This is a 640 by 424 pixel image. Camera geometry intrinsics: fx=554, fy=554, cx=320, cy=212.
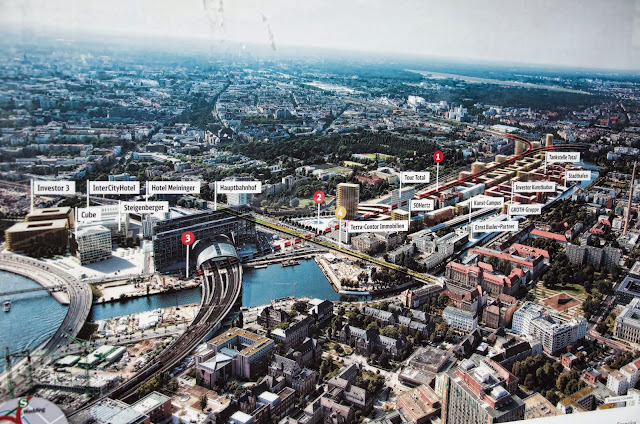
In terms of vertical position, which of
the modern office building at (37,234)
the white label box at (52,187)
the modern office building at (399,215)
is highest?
the white label box at (52,187)

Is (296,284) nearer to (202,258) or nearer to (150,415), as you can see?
(202,258)

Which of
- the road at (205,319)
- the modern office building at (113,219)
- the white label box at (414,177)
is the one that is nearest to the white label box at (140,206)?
the modern office building at (113,219)

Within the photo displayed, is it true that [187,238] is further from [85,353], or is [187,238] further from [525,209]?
[525,209]

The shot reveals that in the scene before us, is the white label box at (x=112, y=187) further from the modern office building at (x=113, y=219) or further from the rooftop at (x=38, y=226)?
the rooftop at (x=38, y=226)

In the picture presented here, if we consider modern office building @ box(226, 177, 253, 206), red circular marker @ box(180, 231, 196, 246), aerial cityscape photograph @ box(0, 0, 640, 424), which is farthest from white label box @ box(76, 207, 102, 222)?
modern office building @ box(226, 177, 253, 206)

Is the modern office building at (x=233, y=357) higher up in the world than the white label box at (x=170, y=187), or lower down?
lower down

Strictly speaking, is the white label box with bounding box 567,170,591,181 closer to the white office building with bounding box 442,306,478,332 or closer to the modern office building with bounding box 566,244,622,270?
the modern office building with bounding box 566,244,622,270

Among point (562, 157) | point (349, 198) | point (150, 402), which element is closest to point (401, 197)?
point (349, 198)
